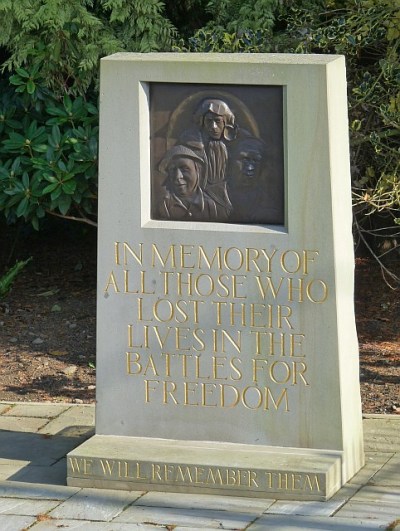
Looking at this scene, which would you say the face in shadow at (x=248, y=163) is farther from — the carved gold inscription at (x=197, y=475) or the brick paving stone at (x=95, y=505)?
the brick paving stone at (x=95, y=505)

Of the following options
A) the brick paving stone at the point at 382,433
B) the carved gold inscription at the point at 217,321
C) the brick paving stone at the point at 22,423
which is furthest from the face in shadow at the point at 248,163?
the brick paving stone at the point at 22,423

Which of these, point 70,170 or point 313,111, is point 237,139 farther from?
point 70,170

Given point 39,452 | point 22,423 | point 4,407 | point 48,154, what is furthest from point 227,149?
point 48,154

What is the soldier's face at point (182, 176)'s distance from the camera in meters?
5.33

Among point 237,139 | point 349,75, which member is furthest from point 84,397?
point 349,75

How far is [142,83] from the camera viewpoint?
5.30 meters

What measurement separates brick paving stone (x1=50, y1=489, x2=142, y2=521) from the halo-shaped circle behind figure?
1.64 meters

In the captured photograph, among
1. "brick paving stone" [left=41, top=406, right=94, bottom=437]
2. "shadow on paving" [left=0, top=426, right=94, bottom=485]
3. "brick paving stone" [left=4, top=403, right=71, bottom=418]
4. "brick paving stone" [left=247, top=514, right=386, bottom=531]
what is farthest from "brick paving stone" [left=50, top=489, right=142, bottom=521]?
"brick paving stone" [left=4, top=403, right=71, bottom=418]

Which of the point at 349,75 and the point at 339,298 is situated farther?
the point at 349,75

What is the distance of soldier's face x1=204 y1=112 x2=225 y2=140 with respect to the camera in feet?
17.1

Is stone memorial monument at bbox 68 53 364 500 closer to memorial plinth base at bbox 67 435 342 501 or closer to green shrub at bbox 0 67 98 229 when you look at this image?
memorial plinth base at bbox 67 435 342 501

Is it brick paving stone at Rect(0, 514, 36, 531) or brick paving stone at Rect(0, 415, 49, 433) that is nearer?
brick paving stone at Rect(0, 514, 36, 531)

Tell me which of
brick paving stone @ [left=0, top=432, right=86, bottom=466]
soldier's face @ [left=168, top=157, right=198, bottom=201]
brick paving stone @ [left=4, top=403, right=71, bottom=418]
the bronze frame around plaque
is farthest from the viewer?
brick paving stone @ [left=4, top=403, right=71, bottom=418]

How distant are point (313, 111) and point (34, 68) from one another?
350 centimetres
